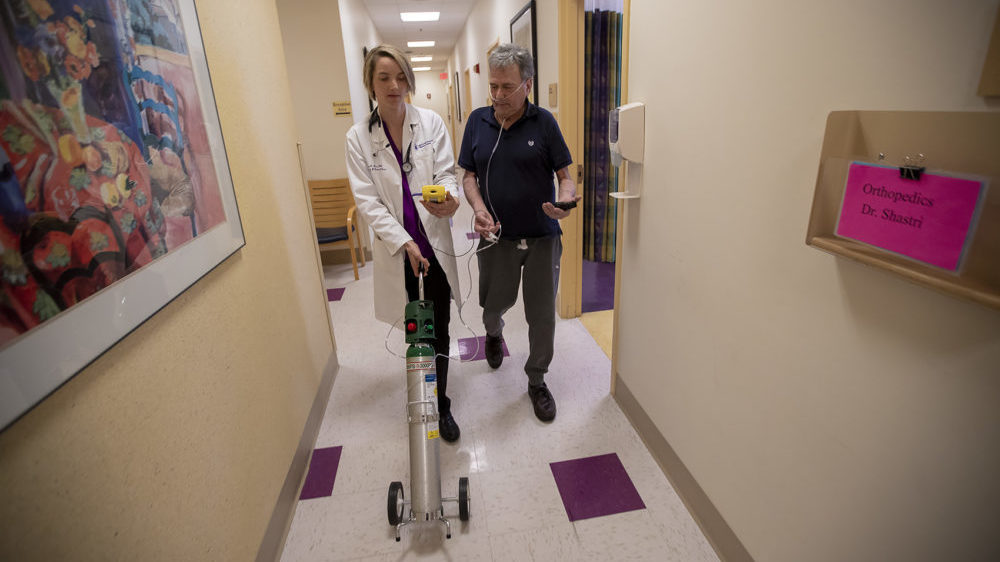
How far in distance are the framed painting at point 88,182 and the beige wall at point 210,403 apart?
81mm

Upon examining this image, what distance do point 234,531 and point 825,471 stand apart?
146cm

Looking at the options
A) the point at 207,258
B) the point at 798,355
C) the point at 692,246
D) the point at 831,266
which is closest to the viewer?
the point at 831,266

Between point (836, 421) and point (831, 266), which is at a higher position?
point (831, 266)

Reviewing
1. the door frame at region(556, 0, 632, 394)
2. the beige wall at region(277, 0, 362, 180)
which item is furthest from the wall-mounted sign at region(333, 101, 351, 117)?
the door frame at region(556, 0, 632, 394)

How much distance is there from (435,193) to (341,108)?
3.06m

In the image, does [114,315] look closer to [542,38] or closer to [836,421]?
[836,421]

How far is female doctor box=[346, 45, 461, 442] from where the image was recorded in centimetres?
169

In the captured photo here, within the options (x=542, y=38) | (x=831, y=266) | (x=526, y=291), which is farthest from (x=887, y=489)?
(x=542, y=38)

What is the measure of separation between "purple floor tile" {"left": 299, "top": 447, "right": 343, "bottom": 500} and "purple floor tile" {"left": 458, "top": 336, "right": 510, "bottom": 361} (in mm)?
897

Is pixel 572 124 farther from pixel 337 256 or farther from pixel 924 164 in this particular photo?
pixel 337 256

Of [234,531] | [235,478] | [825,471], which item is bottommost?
[234,531]

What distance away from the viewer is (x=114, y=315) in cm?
82

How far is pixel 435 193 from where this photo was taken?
1643 millimetres

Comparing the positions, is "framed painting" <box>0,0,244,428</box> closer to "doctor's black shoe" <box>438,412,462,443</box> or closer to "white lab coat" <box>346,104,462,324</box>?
"white lab coat" <box>346,104,462,324</box>
